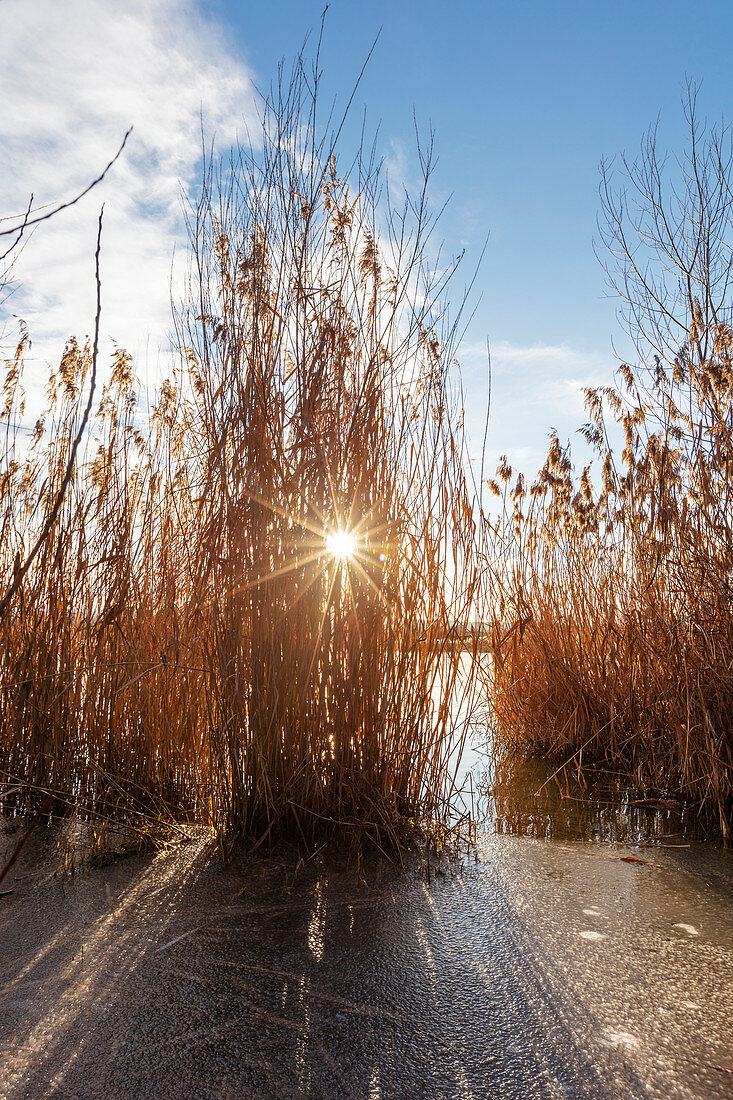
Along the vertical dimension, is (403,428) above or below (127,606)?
above

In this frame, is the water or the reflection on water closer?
the water

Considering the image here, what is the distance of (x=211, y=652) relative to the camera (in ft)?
6.62

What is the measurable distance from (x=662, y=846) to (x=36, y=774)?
201cm

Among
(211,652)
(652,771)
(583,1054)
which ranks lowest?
(583,1054)

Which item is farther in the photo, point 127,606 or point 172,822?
point 127,606

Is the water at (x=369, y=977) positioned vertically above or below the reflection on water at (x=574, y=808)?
below

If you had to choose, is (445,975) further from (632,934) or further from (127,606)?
(127,606)

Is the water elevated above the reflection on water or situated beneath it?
situated beneath

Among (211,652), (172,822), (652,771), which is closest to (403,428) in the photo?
(211,652)

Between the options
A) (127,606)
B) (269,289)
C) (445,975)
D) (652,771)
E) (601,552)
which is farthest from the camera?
(601,552)

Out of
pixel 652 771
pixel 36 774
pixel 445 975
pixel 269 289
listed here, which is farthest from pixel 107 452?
pixel 652 771

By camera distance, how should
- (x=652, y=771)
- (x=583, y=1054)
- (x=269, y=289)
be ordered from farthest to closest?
(x=652, y=771) < (x=269, y=289) < (x=583, y=1054)

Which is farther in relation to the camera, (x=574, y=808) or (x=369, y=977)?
(x=574, y=808)

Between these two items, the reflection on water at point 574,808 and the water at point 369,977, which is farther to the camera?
the reflection on water at point 574,808
